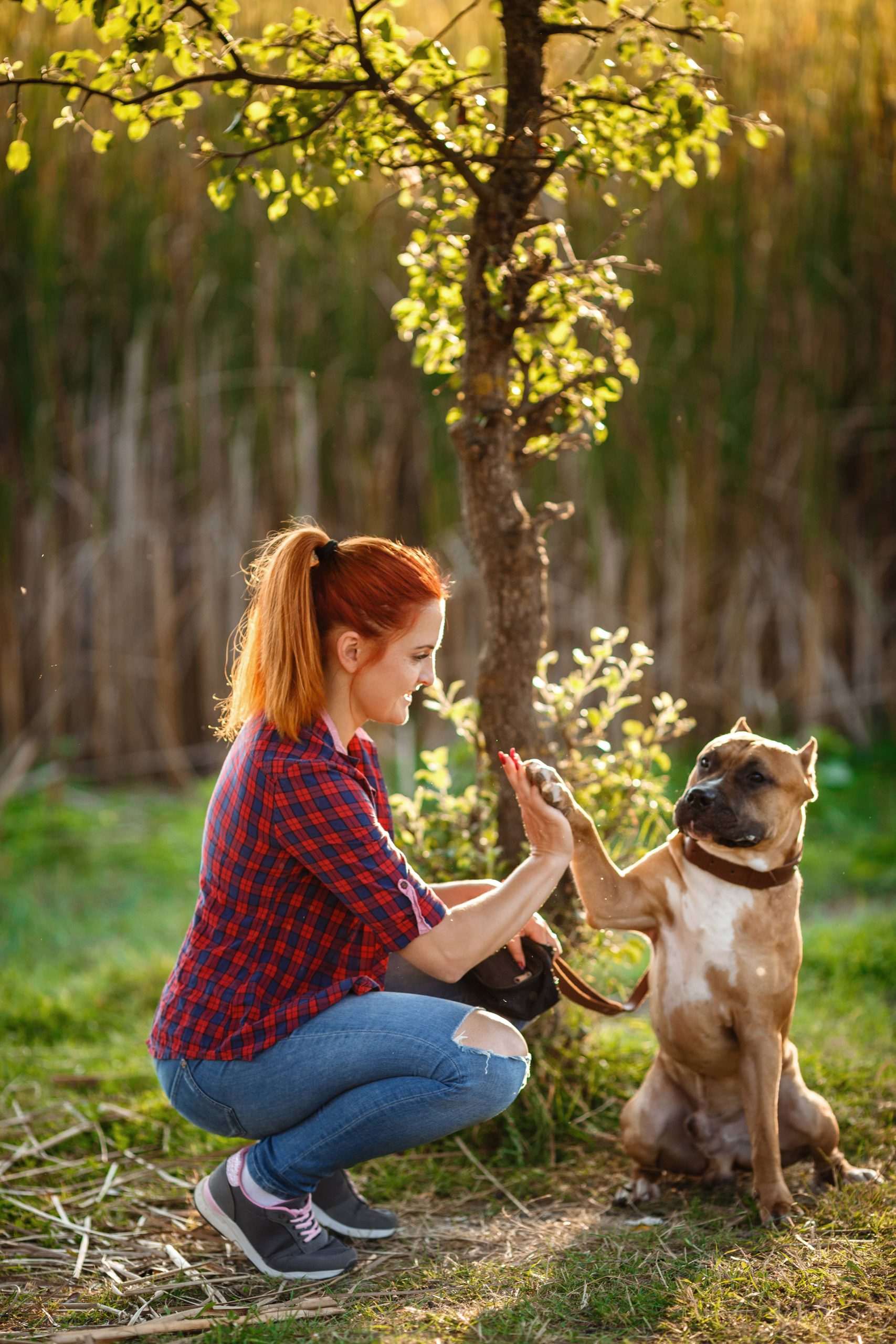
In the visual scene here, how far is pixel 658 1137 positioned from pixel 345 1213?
0.69 meters

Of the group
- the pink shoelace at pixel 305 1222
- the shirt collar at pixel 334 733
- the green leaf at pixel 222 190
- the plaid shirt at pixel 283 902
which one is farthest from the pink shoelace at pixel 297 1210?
the green leaf at pixel 222 190

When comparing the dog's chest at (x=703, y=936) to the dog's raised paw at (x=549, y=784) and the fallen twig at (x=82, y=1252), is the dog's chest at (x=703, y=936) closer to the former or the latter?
the dog's raised paw at (x=549, y=784)

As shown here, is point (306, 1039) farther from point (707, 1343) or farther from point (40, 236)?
point (40, 236)

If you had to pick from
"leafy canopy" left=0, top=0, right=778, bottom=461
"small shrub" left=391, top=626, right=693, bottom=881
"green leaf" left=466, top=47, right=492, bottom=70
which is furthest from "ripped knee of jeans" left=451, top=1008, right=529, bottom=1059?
"green leaf" left=466, top=47, right=492, bottom=70

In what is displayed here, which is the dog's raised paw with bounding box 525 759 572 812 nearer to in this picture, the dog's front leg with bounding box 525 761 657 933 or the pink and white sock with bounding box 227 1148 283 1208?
the dog's front leg with bounding box 525 761 657 933

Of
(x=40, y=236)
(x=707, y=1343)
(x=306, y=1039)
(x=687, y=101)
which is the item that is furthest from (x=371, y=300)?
(x=707, y=1343)

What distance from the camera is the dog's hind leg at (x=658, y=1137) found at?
8.96 feet

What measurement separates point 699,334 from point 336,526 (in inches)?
84.8

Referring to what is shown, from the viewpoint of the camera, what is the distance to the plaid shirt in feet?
7.61

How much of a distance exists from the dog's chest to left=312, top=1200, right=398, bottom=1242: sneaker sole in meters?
0.79

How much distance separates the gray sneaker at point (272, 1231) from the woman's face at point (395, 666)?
0.94 m

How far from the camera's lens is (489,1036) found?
250 centimetres

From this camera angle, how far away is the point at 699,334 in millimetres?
6473

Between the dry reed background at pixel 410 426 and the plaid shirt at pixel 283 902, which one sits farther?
the dry reed background at pixel 410 426
